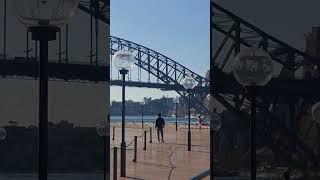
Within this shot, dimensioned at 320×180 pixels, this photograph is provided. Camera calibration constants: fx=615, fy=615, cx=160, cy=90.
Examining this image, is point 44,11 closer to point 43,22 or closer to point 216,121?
point 43,22

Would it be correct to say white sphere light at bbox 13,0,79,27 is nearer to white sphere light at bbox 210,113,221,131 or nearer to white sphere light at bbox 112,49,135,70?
white sphere light at bbox 210,113,221,131

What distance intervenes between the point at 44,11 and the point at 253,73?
9.21 ft

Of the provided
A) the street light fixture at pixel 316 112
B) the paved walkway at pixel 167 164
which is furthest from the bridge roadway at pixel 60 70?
the street light fixture at pixel 316 112

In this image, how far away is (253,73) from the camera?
7.29 metres

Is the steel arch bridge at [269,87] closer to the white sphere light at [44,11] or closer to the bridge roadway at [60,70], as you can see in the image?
the bridge roadway at [60,70]

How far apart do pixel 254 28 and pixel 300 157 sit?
2.40 m

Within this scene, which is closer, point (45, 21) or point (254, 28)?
point (45, 21)

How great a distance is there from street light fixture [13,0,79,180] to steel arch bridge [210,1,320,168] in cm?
509

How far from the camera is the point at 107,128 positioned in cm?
1059

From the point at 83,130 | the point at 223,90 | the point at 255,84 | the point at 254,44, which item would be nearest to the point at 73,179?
the point at 83,130

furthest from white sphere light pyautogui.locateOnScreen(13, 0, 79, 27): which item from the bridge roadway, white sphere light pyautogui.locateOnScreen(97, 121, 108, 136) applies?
white sphere light pyautogui.locateOnScreen(97, 121, 108, 136)

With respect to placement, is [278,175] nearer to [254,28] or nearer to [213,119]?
[213,119]

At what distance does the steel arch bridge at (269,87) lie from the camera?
10422 mm

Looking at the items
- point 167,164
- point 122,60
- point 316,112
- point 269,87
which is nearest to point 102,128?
point 269,87
